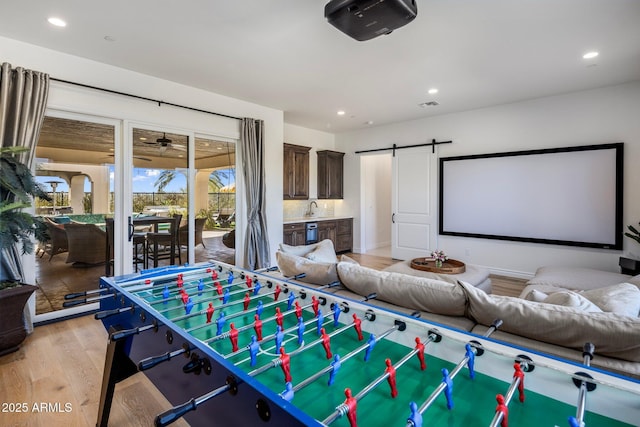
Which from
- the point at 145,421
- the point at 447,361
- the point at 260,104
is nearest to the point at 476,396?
the point at 447,361

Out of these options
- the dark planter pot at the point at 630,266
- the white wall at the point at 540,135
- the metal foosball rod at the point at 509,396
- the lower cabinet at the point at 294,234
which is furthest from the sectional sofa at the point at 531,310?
the white wall at the point at 540,135

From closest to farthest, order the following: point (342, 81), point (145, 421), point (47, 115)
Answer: point (145, 421), point (47, 115), point (342, 81)

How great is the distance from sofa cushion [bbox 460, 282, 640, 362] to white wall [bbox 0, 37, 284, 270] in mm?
3948

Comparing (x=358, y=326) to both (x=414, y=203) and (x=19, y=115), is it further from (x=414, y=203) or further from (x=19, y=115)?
(x=414, y=203)

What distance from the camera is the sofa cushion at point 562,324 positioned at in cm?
120

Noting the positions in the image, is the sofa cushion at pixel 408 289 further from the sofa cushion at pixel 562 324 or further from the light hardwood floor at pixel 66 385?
the light hardwood floor at pixel 66 385

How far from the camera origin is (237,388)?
823mm

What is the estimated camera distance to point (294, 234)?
5930mm

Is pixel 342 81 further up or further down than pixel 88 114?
further up

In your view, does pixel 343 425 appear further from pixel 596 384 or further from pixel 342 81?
pixel 342 81

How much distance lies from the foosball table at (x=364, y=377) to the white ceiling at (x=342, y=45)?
7.87 feet

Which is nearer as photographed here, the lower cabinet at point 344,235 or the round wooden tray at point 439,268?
the round wooden tray at point 439,268

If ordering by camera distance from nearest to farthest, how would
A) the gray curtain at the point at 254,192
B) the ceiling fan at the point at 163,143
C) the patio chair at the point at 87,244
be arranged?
the patio chair at the point at 87,244 < the ceiling fan at the point at 163,143 < the gray curtain at the point at 254,192

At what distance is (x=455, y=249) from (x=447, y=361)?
506 cm
